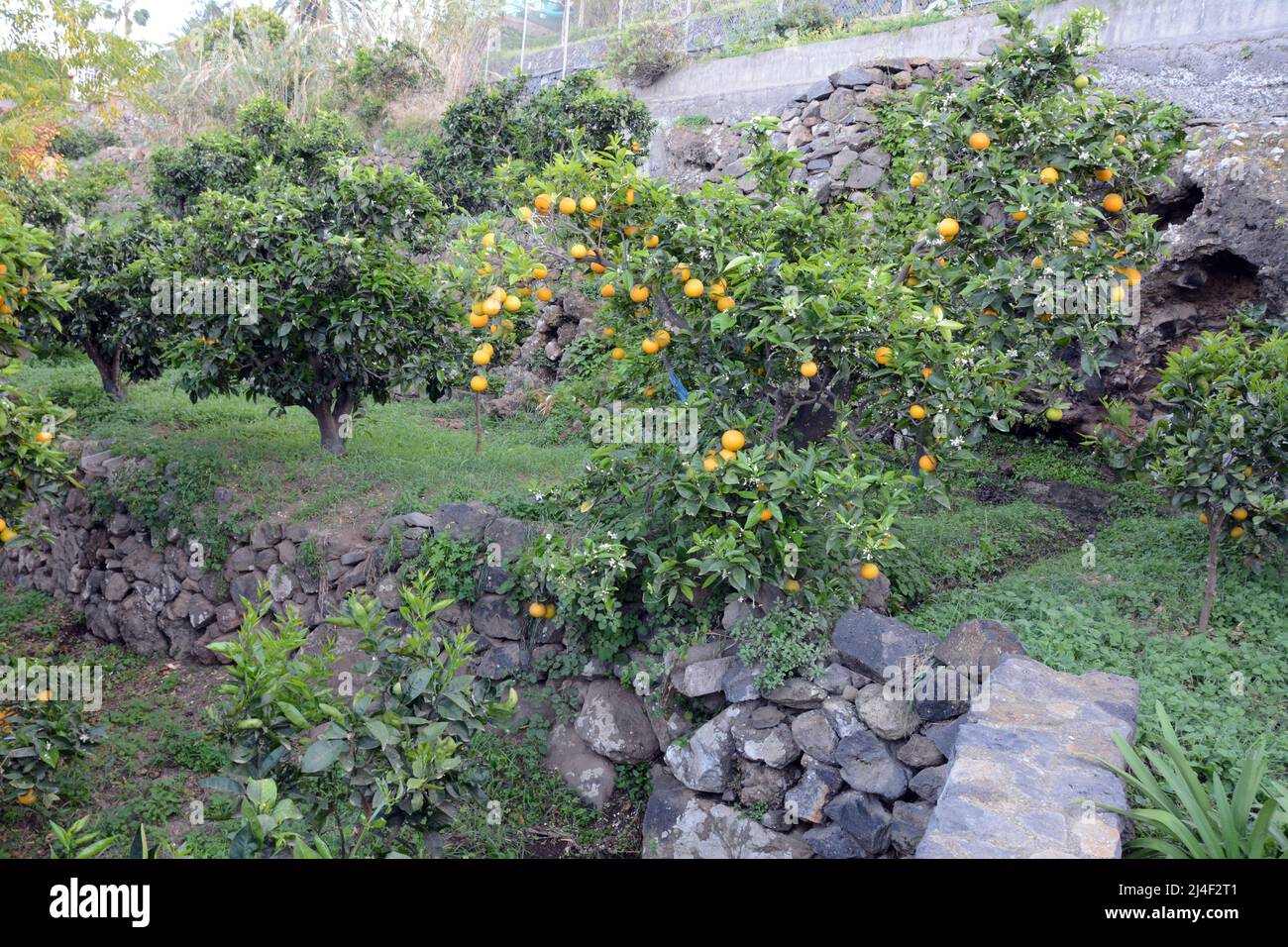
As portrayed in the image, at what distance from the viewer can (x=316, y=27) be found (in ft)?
70.3

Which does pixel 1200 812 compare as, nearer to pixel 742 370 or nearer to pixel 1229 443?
pixel 1229 443

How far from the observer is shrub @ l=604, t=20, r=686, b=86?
1614cm

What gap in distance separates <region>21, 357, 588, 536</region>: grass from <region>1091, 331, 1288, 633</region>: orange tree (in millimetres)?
4224

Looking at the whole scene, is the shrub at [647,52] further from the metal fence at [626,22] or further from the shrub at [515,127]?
the shrub at [515,127]

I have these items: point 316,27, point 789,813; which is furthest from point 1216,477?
point 316,27

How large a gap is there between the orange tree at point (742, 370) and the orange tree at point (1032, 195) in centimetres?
35

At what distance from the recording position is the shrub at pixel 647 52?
16.1 meters

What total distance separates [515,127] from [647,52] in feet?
12.1

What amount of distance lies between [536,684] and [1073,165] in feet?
15.1

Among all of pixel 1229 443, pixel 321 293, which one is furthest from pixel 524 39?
pixel 1229 443

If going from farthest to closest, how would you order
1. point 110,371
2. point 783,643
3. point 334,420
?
point 110,371 < point 334,420 < point 783,643

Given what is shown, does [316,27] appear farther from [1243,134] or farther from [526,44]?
[1243,134]

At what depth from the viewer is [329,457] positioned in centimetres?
892
